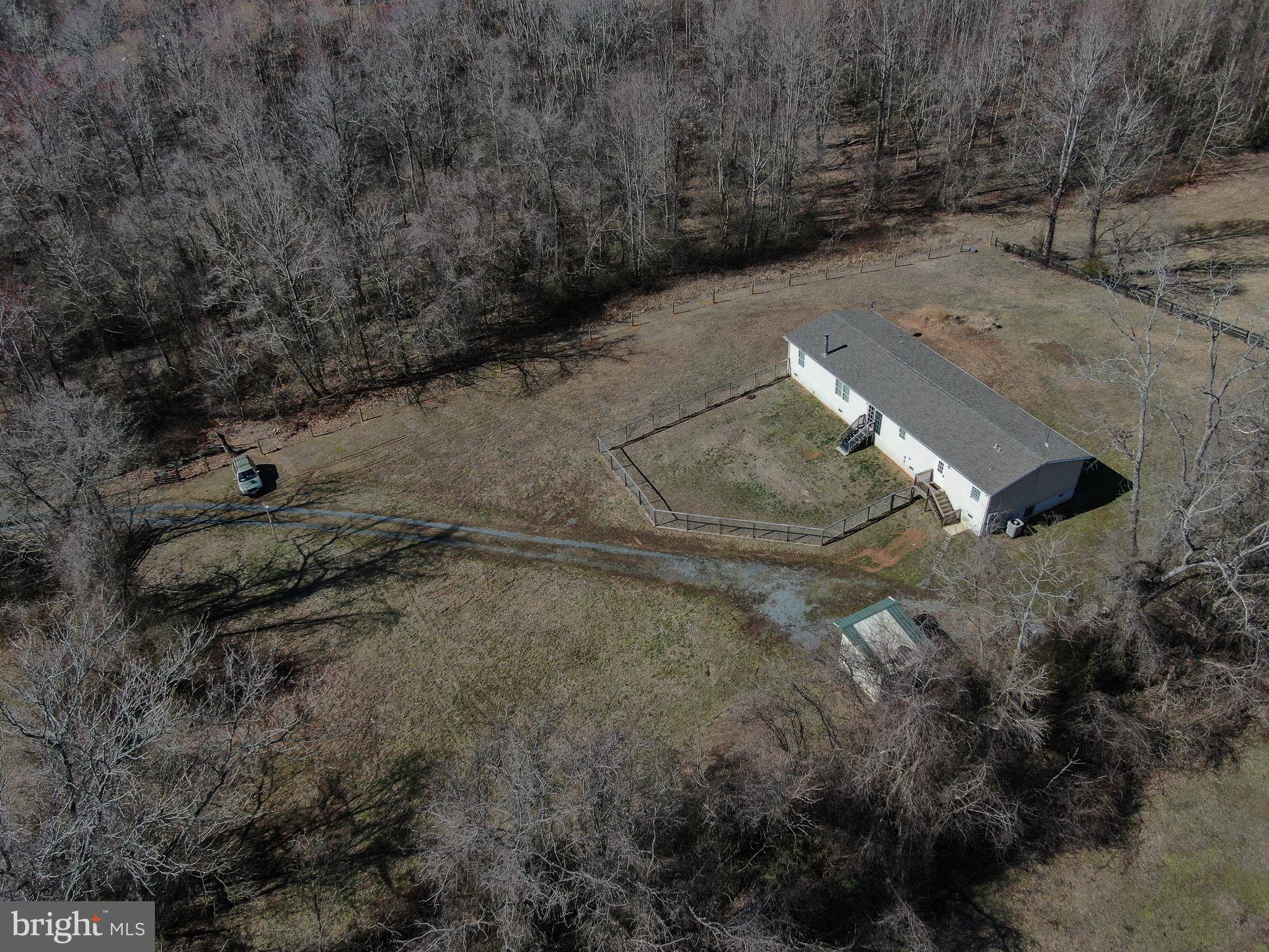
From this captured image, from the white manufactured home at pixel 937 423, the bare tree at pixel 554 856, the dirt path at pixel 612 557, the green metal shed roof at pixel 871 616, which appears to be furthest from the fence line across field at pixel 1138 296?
the bare tree at pixel 554 856

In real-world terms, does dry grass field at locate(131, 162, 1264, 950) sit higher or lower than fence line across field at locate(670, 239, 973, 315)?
lower

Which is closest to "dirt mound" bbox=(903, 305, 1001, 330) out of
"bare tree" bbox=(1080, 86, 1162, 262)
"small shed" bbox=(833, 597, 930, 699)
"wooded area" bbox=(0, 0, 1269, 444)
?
"wooded area" bbox=(0, 0, 1269, 444)

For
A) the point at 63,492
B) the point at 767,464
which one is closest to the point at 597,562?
the point at 767,464

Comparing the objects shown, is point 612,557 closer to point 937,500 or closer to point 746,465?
point 746,465

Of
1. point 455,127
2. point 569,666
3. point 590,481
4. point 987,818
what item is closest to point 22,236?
point 455,127

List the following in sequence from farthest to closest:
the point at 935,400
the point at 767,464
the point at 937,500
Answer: the point at 767,464, the point at 935,400, the point at 937,500

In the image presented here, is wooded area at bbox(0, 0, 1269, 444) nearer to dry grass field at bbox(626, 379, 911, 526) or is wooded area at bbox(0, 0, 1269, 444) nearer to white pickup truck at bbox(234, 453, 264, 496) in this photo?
white pickup truck at bbox(234, 453, 264, 496)
